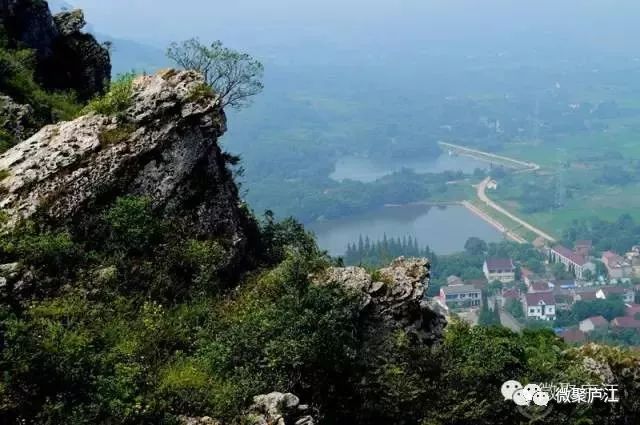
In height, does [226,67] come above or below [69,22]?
below

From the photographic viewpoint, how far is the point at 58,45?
14789 mm

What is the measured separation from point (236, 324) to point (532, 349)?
4942mm

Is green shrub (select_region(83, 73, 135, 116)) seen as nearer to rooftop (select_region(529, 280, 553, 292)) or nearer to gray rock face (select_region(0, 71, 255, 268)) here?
gray rock face (select_region(0, 71, 255, 268))

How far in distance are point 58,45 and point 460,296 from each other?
48.5 metres

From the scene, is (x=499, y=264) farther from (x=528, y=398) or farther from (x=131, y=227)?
(x=131, y=227)

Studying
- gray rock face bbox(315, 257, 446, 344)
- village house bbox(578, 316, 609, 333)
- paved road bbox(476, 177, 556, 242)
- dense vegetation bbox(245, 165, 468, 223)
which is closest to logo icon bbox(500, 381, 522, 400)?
gray rock face bbox(315, 257, 446, 344)

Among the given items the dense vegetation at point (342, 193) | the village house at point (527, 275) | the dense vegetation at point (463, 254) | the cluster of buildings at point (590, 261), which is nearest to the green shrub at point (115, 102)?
the dense vegetation at point (463, 254)

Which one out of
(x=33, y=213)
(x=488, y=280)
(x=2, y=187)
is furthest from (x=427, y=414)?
(x=488, y=280)

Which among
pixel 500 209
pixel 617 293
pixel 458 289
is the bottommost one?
pixel 500 209

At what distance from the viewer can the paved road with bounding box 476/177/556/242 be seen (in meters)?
80.9

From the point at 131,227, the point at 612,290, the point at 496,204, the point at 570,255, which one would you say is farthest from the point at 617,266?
the point at 131,227

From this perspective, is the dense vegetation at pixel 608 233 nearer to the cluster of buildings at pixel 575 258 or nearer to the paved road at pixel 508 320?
the cluster of buildings at pixel 575 258

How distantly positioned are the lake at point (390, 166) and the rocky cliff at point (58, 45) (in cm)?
9830

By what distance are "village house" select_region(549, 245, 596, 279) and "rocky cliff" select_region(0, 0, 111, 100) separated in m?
62.4
